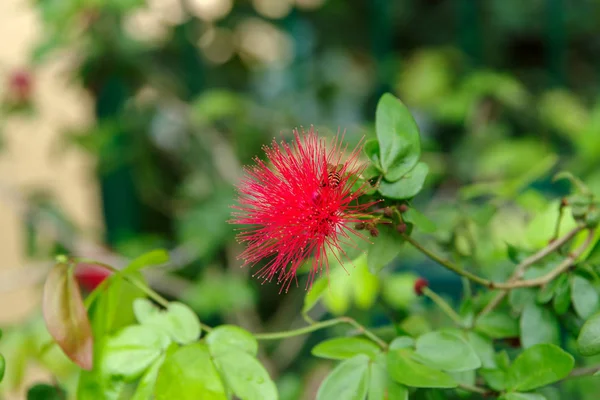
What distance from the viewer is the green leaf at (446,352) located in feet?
1.15

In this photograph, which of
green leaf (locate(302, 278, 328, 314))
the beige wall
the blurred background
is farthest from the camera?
the beige wall

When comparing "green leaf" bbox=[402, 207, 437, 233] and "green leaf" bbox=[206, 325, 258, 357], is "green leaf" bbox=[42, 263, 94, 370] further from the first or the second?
"green leaf" bbox=[402, 207, 437, 233]

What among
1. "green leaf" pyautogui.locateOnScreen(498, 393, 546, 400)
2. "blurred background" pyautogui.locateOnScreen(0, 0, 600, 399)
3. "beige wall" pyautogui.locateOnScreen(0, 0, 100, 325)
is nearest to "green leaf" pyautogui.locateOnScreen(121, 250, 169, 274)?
"green leaf" pyautogui.locateOnScreen(498, 393, 546, 400)

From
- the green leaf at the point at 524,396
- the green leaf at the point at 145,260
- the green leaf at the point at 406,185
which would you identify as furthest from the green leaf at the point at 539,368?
the green leaf at the point at 145,260

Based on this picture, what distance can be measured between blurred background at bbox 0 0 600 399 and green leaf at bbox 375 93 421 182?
0.61 metres

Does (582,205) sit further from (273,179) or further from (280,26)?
(280,26)

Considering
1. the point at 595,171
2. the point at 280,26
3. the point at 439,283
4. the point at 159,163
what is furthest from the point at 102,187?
the point at 595,171

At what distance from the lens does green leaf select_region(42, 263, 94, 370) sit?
36 cm

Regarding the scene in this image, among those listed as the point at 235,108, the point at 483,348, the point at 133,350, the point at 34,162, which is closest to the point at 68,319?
the point at 133,350

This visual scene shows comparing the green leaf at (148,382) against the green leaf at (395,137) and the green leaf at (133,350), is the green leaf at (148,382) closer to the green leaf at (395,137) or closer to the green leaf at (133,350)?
the green leaf at (133,350)

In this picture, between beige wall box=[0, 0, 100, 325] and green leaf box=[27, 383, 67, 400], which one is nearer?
green leaf box=[27, 383, 67, 400]

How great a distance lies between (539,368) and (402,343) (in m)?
0.08

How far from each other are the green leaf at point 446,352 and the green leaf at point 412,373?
0.01 metres

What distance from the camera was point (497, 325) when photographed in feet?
1.40
